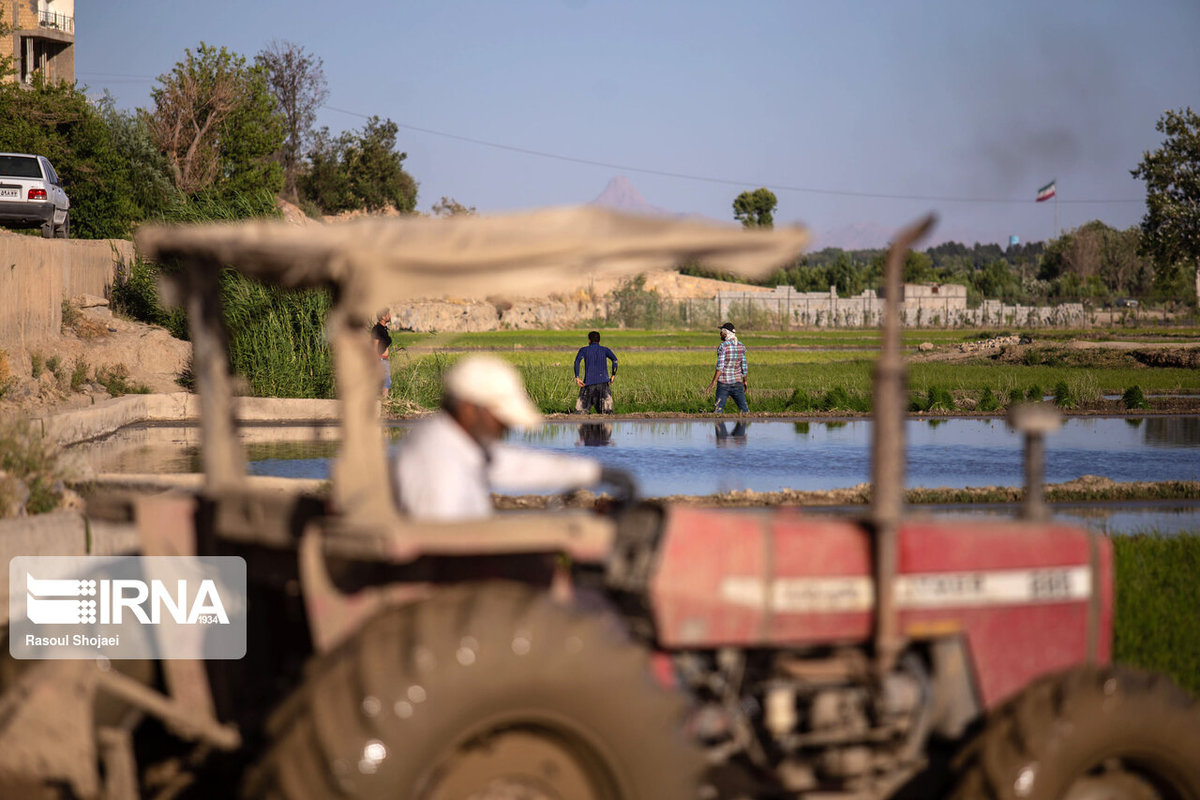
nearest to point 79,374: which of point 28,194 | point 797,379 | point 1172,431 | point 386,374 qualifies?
point 386,374

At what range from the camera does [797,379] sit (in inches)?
1283

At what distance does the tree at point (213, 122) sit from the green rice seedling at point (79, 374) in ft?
121

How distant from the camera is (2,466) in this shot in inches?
370

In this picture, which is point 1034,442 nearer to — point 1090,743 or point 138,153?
point 1090,743

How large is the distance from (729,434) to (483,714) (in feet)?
61.0

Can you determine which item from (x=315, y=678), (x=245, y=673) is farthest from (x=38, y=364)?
(x=315, y=678)

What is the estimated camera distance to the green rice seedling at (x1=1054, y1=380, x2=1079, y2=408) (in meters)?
27.1

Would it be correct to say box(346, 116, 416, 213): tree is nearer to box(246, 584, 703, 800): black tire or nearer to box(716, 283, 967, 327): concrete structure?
box(716, 283, 967, 327): concrete structure

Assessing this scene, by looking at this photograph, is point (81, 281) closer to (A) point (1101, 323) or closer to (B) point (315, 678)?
(B) point (315, 678)

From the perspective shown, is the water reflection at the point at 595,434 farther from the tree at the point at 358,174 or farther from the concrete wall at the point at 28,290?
→ the tree at the point at 358,174

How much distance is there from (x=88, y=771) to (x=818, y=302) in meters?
80.2

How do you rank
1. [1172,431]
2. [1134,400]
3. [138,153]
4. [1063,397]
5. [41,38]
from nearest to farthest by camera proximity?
[1172,431] → [1134,400] → [1063,397] → [138,153] → [41,38]

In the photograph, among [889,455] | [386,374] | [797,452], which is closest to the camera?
[889,455]

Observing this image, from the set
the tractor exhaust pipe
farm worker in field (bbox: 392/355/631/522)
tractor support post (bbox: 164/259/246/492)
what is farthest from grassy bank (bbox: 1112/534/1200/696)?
tractor support post (bbox: 164/259/246/492)
